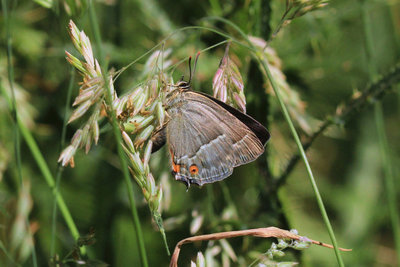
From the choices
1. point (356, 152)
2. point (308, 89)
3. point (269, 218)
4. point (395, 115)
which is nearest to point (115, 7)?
point (308, 89)

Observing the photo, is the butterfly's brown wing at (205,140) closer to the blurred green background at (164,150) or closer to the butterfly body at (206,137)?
the butterfly body at (206,137)

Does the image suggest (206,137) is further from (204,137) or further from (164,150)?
(164,150)

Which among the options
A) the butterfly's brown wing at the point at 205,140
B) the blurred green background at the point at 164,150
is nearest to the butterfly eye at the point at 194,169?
the butterfly's brown wing at the point at 205,140

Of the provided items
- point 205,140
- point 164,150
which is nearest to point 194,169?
point 205,140

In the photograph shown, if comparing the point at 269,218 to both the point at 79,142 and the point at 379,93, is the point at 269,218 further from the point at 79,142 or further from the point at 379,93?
the point at 79,142

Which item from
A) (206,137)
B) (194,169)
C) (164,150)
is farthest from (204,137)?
(164,150)

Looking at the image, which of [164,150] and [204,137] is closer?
[204,137]
